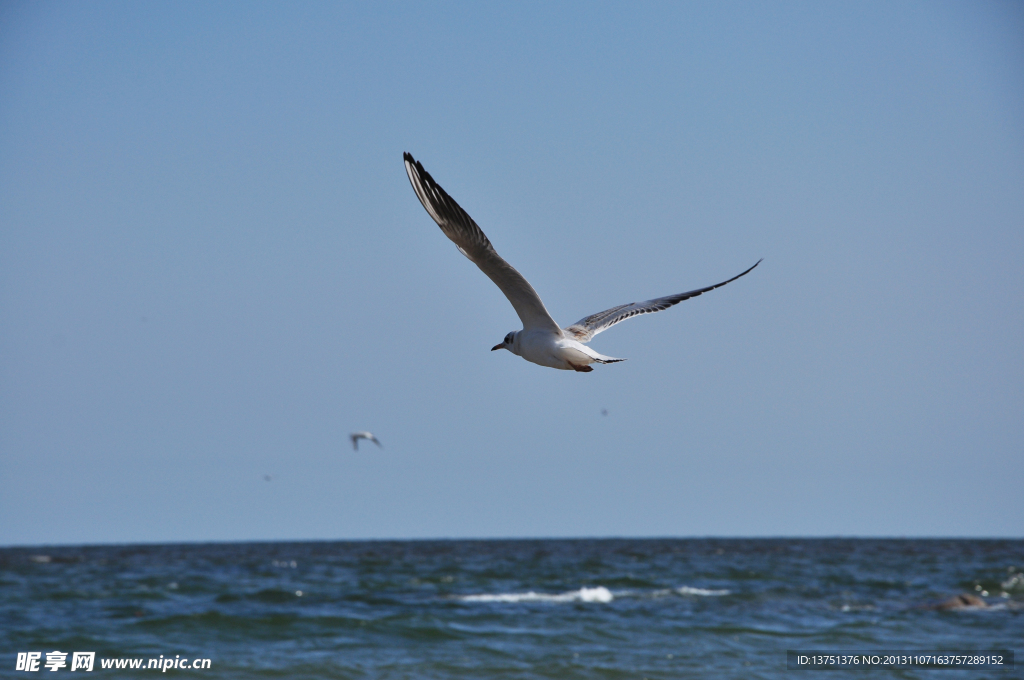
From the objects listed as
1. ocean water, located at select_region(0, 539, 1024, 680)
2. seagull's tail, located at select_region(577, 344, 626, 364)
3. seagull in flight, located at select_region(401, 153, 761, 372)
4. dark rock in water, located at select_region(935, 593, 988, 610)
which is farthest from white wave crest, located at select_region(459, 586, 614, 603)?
seagull's tail, located at select_region(577, 344, 626, 364)

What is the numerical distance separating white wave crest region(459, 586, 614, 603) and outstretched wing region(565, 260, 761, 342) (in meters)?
14.9

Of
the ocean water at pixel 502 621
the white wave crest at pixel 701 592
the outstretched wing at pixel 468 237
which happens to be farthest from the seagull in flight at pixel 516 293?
the white wave crest at pixel 701 592

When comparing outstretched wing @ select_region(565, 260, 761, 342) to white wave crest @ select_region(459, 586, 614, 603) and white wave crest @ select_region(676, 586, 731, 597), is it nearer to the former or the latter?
white wave crest @ select_region(459, 586, 614, 603)

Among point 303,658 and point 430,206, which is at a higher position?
point 430,206

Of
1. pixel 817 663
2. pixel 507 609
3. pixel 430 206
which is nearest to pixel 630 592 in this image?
pixel 507 609

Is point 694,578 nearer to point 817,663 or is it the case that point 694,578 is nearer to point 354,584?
point 354,584

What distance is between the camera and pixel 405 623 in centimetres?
1917

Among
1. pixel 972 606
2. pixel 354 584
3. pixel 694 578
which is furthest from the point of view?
pixel 694 578

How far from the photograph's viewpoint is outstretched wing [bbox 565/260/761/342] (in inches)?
345

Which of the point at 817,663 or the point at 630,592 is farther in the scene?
the point at 630,592

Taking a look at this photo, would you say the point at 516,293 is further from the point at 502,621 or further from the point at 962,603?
the point at 962,603

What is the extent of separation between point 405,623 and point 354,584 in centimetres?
835

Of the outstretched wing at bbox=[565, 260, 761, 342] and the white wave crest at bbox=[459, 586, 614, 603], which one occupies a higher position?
the outstretched wing at bbox=[565, 260, 761, 342]

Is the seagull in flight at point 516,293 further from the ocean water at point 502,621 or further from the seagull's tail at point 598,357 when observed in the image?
the ocean water at point 502,621
